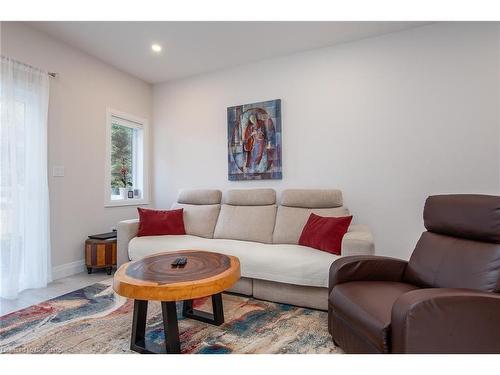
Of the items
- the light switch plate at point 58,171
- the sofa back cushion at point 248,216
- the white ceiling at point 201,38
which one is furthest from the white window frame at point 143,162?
the sofa back cushion at point 248,216

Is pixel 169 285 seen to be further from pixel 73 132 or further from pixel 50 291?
pixel 73 132

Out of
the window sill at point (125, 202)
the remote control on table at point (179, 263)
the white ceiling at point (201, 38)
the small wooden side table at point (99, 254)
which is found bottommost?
the small wooden side table at point (99, 254)

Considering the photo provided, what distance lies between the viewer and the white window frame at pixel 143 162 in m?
3.63

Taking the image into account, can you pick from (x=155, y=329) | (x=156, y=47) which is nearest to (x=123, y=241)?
(x=155, y=329)

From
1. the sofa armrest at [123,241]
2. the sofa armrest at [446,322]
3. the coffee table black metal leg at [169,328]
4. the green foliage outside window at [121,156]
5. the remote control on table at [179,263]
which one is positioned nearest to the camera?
the sofa armrest at [446,322]

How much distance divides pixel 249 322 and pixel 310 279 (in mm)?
558

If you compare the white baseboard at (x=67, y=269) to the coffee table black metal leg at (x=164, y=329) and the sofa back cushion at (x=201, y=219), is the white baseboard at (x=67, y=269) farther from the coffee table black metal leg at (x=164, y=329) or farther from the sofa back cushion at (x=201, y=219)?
the coffee table black metal leg at (x=164, y=329)

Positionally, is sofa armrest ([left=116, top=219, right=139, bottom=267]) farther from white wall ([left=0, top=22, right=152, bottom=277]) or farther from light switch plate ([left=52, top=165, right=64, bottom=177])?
light switch plate ([left=52, top=165, right=64, bottom=177])

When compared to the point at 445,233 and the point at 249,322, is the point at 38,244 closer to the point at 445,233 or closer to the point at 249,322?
the point at 249,322

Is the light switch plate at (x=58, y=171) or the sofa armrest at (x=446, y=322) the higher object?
the light switch plate at (x=58, y=171)

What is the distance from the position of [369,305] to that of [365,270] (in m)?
0.39

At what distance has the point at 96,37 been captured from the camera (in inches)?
118

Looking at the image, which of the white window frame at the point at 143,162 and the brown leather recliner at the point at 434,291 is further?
the white window frame at the point at 143,162

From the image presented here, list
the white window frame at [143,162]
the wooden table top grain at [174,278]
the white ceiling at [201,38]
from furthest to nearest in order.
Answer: the white window frame at [143,162], the white ceiling at [201,38], the wooden table top grain at [174,278]
